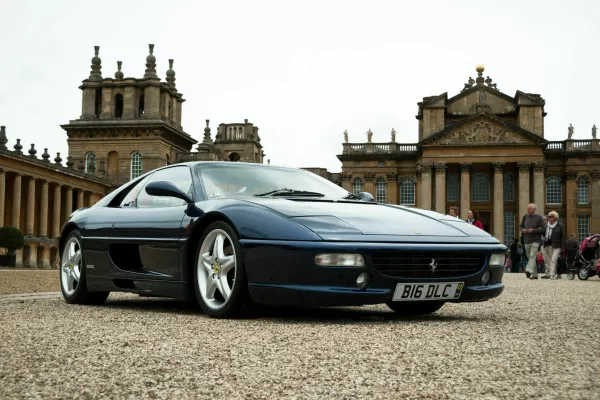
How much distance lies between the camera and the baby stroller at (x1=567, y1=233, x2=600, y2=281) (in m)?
21.2

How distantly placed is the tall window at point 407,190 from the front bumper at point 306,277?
227 feet

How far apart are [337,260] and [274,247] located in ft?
1.46

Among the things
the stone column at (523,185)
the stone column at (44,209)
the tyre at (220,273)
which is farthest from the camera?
the stone column at (523,185)

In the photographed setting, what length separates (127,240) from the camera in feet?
22.5

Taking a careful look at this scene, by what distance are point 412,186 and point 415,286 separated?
6944 cm

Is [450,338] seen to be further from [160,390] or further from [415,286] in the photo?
[160,390]

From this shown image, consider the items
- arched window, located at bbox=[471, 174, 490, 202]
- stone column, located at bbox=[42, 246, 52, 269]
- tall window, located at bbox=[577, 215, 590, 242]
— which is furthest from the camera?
arched window, located at bbox=[471, 174, 490, 202]

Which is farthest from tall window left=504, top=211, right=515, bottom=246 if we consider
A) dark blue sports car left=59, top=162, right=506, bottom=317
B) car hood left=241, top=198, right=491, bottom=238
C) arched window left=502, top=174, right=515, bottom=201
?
car hood left=241, top=198, right=491, bottom=238

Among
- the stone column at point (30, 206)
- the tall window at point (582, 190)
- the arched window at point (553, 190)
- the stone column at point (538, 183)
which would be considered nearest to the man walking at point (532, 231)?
the stone column at point (30, 206)

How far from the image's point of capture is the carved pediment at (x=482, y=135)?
2699 inches

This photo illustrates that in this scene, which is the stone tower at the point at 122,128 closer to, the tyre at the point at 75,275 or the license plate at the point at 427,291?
the tyre at the point at 75,275

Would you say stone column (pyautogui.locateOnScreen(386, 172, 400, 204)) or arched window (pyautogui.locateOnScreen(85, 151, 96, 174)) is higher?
arched window (pyautogui.locateOnScreen(85, 151, 96, 174))

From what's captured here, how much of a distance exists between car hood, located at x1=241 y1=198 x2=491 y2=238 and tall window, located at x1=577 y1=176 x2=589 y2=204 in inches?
2687

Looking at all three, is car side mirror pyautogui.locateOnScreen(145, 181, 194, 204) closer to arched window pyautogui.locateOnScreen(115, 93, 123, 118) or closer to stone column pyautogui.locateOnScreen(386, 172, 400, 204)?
arched window pyautogui.locateOnScreen(115, 93, 123, 118)
